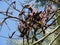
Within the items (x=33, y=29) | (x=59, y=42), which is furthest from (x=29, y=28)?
(x=59, y=42)

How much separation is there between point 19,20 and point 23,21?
0.06 ft

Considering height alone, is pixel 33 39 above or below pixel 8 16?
below

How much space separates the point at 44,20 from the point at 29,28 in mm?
82

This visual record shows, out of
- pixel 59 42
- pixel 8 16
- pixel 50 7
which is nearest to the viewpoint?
pixel 8 16

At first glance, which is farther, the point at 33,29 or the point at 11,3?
the point at 11,3

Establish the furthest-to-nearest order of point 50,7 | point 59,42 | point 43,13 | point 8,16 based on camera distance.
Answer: point 59,42, point 50,7, point 43,13, point 8,16

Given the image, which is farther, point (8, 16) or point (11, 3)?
point (11, 3)

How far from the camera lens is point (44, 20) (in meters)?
0.98

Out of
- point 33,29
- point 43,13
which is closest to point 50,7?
point 43,13

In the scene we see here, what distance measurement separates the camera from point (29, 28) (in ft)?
3.14

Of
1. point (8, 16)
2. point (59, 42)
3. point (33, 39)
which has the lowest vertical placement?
point (59, 42)

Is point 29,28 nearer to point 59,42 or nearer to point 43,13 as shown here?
point 43,13

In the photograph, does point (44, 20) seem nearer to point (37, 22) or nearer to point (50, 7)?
point (37, 22)

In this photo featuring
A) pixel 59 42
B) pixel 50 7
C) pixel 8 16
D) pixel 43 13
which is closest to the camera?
pixel 8 16
